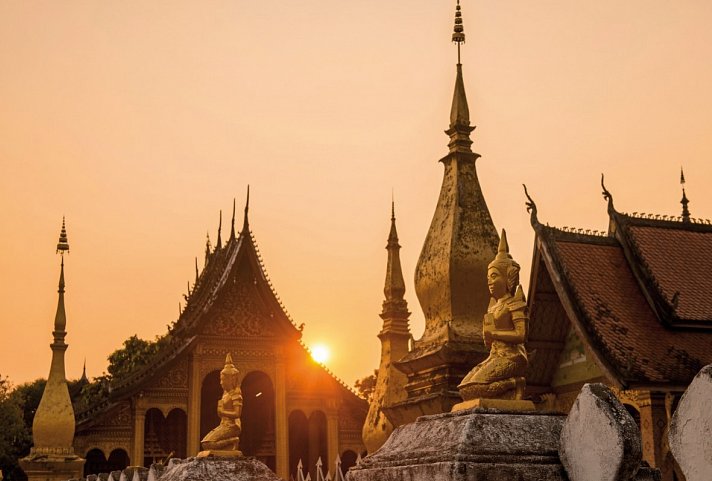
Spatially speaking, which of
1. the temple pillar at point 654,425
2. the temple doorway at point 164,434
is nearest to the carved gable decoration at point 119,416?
the temple doorway at point 164,434

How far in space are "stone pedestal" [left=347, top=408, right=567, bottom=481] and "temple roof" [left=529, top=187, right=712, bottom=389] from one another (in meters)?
9.35

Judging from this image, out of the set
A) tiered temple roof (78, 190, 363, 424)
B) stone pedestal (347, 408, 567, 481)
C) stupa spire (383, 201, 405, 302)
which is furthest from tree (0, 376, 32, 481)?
stone pedestal (347, 408, 567, 481)

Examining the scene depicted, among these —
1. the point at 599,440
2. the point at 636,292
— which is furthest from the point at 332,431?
the point at 599,440

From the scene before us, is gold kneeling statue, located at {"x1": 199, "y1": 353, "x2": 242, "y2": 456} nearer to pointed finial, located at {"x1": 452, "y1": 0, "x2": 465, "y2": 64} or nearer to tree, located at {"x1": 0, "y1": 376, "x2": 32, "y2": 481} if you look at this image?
pointed finial, located at {"x1": 452, "y1": 0, "x2": 465, "y2": 64}

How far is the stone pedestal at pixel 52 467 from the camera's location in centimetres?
2066

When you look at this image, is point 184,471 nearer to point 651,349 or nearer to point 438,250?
point 438,250

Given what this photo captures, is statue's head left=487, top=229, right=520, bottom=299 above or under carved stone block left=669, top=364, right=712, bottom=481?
above

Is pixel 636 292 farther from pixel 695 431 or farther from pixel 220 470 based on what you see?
pixel 695 431

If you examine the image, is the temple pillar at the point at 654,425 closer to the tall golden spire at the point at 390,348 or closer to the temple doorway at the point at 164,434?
the tall golden spire at the point at 390,348

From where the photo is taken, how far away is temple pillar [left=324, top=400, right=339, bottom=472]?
89.0 ft

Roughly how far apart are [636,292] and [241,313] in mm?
13973

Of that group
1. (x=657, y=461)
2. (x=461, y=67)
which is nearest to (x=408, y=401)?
(x=461, y=67)

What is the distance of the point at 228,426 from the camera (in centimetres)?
837

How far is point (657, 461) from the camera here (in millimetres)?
13805
